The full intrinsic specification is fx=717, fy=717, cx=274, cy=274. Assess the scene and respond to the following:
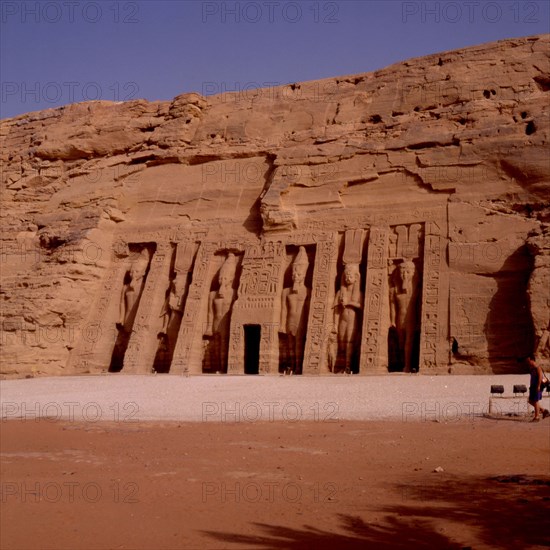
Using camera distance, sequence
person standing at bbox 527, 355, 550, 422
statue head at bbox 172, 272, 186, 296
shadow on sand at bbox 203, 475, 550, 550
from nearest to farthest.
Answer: shadow on sand at bbox 203, 475, 550, 550
person standing at bbox 527, 355, 550, 422
statue head at bbox 172, 272, 186, 296

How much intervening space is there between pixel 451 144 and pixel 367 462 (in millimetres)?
13991

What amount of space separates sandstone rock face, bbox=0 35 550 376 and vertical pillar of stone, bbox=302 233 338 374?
4cm

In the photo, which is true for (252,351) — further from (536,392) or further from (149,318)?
(536,392)

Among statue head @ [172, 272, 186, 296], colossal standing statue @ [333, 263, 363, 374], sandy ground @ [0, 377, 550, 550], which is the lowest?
sandy ground @ [0, 377, 550, 550]

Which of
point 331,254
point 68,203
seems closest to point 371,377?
point 331,254

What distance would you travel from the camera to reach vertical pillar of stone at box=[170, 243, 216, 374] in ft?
66.4

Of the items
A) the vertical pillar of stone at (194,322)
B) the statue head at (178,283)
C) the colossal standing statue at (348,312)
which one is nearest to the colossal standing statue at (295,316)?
the colossal standing statue at (348,312)

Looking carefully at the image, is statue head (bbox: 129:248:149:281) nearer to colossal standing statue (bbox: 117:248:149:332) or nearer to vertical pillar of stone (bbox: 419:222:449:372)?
colossal standing statue (bbox: 117:248:149:332)

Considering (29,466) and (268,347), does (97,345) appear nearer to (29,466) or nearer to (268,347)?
(268,347)

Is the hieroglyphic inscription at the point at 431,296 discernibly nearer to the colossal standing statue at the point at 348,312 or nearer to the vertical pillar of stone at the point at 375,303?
the vertical pillar of stone at the point at 375,303

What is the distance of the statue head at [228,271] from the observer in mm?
21188

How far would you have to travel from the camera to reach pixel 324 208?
21219 mm

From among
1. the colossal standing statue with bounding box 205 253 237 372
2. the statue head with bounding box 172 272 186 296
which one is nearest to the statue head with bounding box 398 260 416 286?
the colossal standing statue with bounding box 205 253 237 372

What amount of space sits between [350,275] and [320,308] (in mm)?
1200
